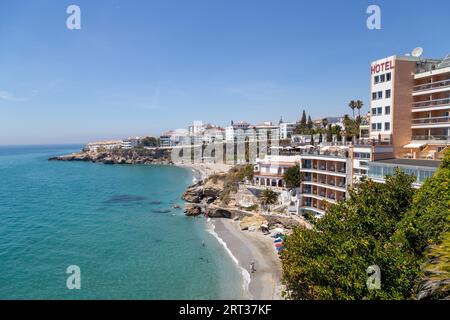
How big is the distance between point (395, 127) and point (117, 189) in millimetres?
70569

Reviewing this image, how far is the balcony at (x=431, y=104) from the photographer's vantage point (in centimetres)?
→ 3200

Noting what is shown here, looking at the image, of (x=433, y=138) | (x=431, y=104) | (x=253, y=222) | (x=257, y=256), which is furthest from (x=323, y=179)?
(x=431, y=104)

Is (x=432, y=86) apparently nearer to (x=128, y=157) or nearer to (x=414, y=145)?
(x=414, y=145)

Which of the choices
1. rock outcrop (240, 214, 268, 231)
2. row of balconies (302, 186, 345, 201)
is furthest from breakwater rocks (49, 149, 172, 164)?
row of balconies (302, 186, 345, 201)

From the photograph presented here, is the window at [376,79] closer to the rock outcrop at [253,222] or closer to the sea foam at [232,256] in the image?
the rock outcrop at [253,222]

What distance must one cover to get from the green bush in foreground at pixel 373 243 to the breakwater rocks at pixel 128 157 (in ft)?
480

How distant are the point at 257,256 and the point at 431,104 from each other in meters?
25.5

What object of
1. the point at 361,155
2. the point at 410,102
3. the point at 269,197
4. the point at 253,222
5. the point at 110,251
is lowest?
the point at 110,251

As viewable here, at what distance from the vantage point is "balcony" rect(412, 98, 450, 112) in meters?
32.0

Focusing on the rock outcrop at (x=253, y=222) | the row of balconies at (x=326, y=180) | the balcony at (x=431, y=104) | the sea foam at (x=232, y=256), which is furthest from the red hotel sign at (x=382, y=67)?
the sea foam at (x=232, y=256)

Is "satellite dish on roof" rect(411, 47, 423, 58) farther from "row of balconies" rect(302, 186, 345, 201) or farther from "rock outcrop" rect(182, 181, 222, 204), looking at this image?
"rock outcrop" rect(182, 181, 222, 204)

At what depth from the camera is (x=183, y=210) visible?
5797 cm

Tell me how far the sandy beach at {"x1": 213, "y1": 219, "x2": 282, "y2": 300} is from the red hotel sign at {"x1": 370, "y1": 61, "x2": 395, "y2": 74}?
79.4ft

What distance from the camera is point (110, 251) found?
38.3 m
